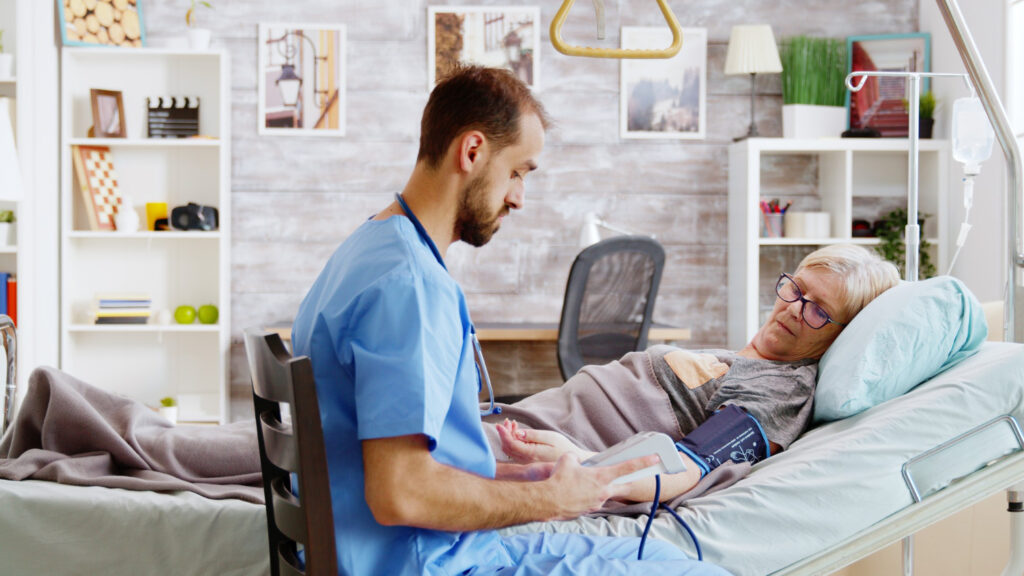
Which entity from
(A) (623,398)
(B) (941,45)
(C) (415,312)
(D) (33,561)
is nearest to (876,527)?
(A) (623,398)

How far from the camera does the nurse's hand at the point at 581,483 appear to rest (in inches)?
47.5

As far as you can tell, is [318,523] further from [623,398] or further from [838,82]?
[838,82]

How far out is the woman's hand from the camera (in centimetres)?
160

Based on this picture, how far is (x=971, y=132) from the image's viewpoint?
234cm

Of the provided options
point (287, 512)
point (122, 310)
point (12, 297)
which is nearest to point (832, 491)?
point (287, 512)

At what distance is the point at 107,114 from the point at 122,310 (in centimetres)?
78

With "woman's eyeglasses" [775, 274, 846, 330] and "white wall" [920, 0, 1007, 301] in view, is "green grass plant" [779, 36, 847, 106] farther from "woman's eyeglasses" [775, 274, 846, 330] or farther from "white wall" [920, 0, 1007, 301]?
"woman's eyeglasses" [775, 274, 846, 330]

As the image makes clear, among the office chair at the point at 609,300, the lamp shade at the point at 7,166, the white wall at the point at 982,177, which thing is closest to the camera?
the lamp shade at the point at 7,166

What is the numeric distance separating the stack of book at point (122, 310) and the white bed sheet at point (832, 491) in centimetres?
280

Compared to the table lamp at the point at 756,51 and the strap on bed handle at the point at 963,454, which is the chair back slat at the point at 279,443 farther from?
the table lamp at the point at 756,51

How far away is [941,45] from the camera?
4.18 meters

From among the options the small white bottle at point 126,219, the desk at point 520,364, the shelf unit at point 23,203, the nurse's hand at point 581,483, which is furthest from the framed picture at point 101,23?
the nurse's hand at point 581,483

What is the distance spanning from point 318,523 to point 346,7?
11.5 feet

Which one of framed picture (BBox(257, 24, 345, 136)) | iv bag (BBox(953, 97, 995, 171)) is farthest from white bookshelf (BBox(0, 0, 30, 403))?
iv bag (BBox(953, 97, 995, 171))
